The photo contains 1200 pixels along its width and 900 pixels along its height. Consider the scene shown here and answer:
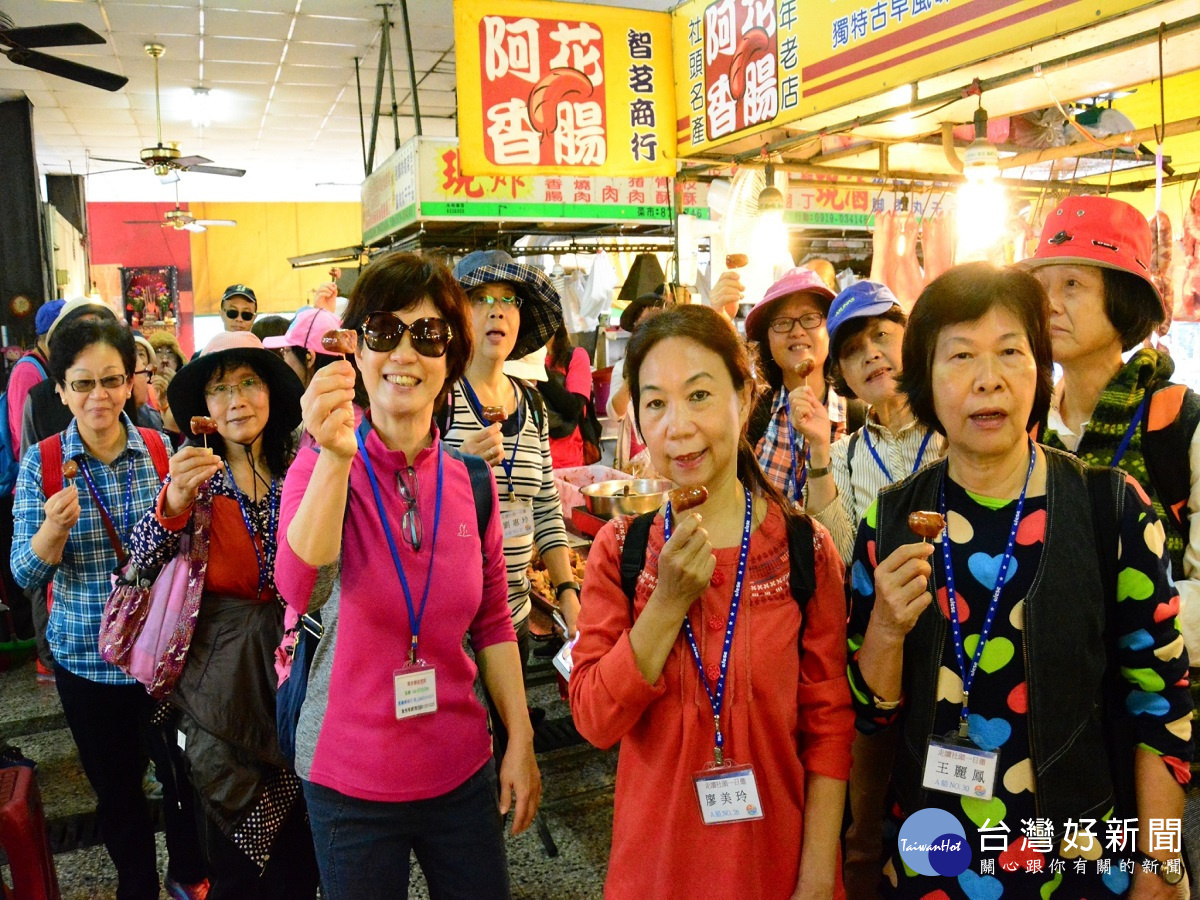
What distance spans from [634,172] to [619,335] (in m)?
3.84

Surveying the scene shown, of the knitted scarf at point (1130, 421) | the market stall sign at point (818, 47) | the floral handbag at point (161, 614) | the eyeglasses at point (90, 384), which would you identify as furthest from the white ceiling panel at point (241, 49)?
the knitted scarf at point (1130, 421)

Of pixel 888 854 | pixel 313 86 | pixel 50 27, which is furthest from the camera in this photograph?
pixel 313 86

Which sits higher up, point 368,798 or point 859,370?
point 859,370

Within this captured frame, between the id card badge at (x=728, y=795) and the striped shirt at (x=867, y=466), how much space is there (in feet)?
2.98

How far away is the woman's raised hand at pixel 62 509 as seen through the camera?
104 inches

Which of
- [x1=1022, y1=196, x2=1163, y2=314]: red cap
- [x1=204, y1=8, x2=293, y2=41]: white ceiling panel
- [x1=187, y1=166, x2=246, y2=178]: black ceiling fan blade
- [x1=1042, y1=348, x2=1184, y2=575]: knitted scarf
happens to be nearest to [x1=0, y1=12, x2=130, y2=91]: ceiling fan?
[x1=204, y1=8, x2=293, y2=41]: white ceiling panel

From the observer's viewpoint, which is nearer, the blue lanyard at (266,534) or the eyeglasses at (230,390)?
the blue lanyard at (266,534)

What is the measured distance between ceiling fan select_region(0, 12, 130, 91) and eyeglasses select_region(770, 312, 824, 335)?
527 centimetres

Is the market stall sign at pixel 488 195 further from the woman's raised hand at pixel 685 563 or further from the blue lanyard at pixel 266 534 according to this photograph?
the woman's raised hand at pixel 685 563

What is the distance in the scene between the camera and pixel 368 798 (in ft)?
5.43

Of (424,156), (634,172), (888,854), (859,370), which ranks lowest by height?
(888,854)

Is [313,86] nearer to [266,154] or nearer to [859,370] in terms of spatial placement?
[266,154]

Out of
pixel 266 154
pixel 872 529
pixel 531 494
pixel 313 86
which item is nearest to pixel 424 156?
pixel 313 86

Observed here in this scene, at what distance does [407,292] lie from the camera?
1805mm
